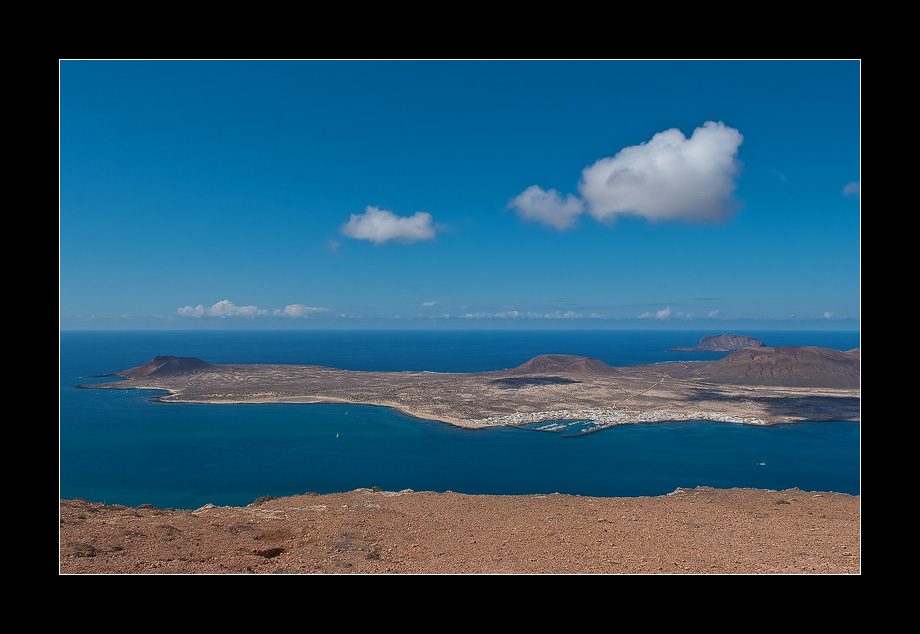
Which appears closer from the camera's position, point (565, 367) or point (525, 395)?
point (525, 395)

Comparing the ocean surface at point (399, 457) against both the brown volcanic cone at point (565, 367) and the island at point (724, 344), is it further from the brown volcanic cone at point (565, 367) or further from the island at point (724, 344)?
the island at point (724, 344)

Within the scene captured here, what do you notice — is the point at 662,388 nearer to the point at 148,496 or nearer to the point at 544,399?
the point at 544,399

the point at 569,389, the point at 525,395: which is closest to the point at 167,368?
the point at 525,395

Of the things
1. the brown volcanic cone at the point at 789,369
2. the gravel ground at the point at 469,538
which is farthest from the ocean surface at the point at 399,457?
the brown volcanic cone at the point at 789,369

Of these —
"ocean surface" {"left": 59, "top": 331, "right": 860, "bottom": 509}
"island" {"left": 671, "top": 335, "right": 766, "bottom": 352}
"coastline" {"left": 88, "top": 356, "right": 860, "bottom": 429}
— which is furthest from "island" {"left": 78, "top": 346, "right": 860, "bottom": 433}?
"island" {"left": 671, "top": 335, "right": 766, "bottom": 352}

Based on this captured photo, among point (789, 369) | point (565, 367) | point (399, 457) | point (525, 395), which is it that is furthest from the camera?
point (565, 367)

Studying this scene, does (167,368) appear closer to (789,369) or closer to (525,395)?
(525,395)
